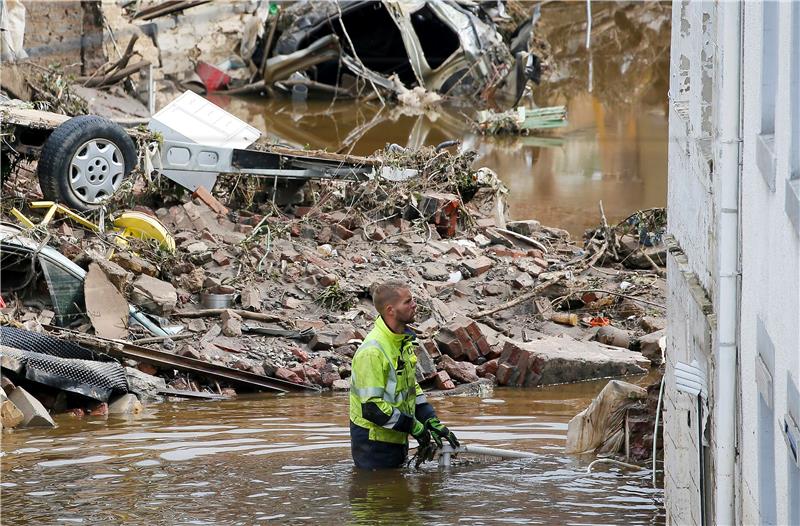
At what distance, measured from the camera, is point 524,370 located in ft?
40.3

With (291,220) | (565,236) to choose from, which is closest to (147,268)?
(291,220)

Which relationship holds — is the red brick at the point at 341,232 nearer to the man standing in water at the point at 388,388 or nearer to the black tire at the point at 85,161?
the black tire at the point at 85,161

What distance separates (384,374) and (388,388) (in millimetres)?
132

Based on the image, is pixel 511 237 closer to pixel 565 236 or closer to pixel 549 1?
pixel 565 236

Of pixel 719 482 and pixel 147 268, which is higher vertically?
pixel 147 268

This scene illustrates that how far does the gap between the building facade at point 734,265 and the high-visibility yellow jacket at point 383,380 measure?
182 centimetres

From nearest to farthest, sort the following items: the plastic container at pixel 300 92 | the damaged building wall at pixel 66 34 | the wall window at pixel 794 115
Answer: the wall window at pixel 794 115
the damaged building wall at pixel 66 34
the plastic container at pixel 300 92

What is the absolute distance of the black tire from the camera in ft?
45.2

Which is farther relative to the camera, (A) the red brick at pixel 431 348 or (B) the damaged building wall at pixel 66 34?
(B) the damaged building wall at pixel 66 34

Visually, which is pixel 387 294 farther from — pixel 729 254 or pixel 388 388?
pixel 729 254

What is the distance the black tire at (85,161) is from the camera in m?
13.8

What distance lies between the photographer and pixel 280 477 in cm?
932

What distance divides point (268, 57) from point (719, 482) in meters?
26.8

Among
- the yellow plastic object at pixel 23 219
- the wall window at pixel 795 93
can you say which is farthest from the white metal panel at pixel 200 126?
the wall window at pixel 795 93
